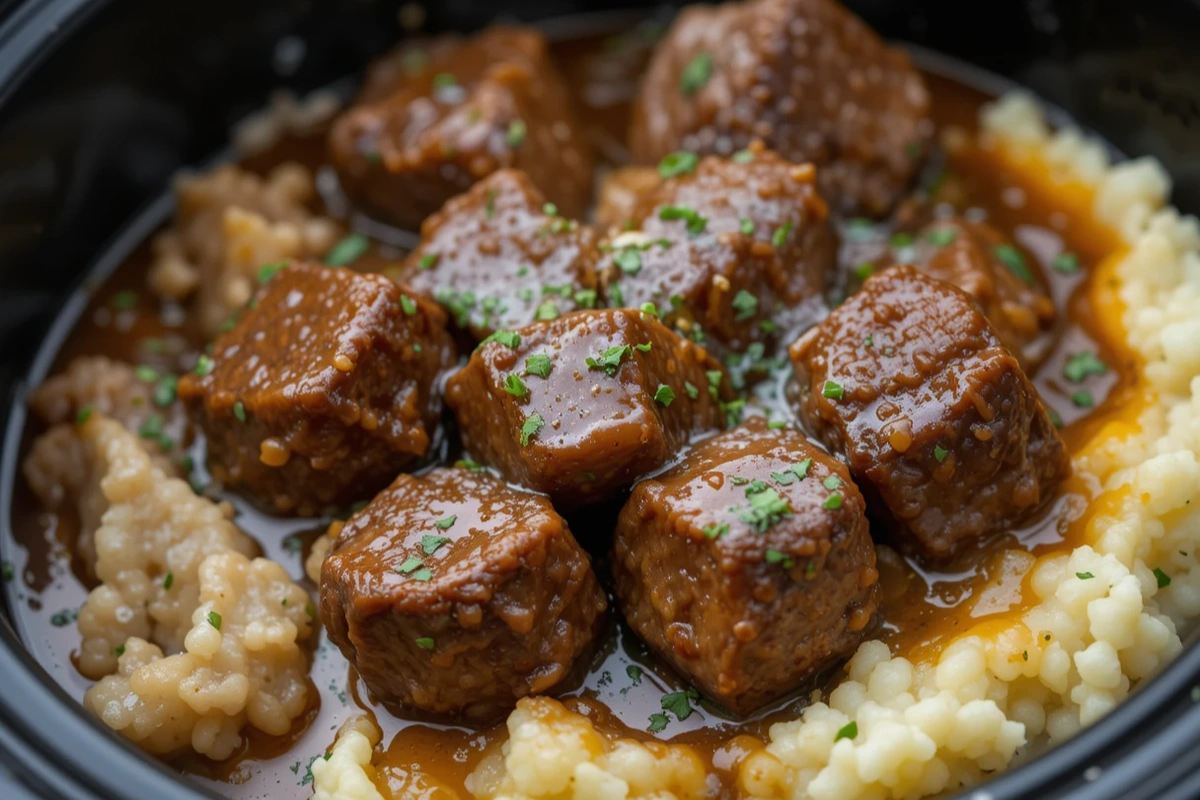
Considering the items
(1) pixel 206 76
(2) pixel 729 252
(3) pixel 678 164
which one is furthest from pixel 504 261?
(1) pixel 206 76

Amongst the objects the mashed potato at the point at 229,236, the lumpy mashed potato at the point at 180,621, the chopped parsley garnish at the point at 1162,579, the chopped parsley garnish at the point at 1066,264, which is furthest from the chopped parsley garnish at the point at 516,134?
the chopped parsley garnish at the point at 1162,579

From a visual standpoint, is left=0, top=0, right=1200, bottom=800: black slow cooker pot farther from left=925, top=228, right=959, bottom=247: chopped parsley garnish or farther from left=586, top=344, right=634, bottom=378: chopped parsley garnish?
left=586, top=344, right=634, bottom=378: chopped parsley garnish

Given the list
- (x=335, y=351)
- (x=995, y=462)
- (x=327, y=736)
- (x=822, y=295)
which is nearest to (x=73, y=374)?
(x=335, y=351)

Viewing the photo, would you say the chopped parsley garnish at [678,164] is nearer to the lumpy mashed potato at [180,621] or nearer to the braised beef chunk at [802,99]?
the braised beef chunk at [802,99]

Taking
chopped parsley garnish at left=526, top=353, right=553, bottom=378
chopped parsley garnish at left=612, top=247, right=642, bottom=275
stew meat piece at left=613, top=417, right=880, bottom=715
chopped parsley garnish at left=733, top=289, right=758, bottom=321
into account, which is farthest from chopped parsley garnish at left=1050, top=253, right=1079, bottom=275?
chopped parsley garnish at left=526, top=353, right=553, bottom=378

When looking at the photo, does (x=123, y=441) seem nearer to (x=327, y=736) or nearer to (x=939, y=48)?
A: (x=327, y=736)

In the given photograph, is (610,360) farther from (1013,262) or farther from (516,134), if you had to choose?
(1013,262)
